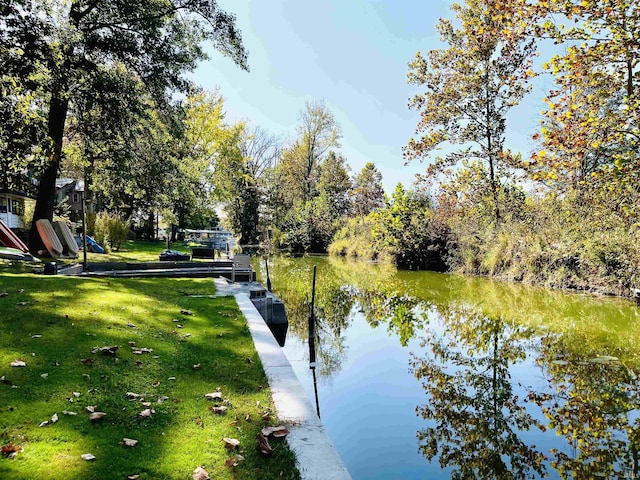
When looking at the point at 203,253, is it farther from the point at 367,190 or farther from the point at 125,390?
the point at 367,190

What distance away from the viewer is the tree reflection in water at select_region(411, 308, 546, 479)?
4234 millimetres

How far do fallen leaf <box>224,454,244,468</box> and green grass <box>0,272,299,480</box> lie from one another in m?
0.04

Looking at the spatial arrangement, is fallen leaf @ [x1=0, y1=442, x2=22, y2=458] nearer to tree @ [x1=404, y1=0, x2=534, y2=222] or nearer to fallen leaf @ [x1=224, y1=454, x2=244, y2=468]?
fallen leaf @ [x1=224, y1=454, x2=244, y2=468]

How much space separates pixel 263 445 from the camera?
129 inches

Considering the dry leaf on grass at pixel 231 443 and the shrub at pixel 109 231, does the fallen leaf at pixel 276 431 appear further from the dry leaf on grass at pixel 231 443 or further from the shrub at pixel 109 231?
the shrub at pixel 109 231

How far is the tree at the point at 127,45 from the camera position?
47.0 feet

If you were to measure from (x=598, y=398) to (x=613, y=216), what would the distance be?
31.5 feet

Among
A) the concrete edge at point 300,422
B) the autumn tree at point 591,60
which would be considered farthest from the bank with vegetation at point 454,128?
the concrete edge at point 300,422

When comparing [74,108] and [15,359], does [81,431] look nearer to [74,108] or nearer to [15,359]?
[15,359]

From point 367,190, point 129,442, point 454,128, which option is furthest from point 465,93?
point 367,190

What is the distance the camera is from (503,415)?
5.30 meters

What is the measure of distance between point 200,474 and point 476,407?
3.82 m

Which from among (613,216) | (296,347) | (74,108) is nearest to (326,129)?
(74,108)

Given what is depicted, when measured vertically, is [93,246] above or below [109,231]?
below
